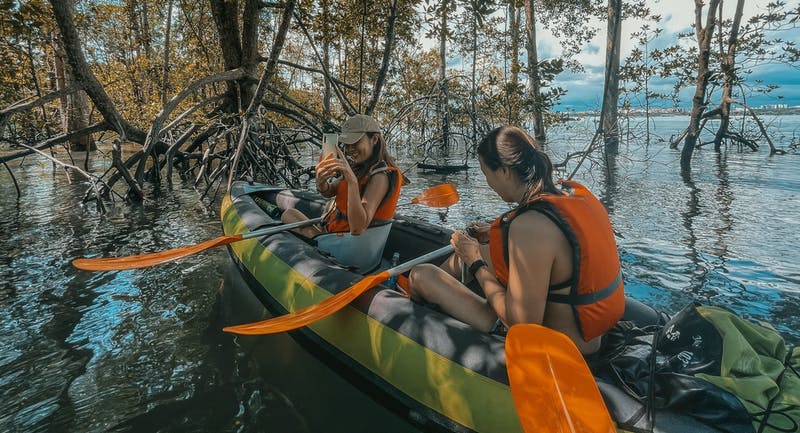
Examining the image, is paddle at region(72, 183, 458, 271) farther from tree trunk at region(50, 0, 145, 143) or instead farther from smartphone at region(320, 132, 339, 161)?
tree trunk at region(50, 0, 145, 143)

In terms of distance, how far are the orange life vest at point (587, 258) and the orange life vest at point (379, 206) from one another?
1379 mm

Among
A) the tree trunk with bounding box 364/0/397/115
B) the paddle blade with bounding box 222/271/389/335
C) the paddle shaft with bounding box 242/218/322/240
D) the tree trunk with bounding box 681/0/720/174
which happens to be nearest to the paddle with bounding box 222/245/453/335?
the paddle blade with bounding box 222/271/389/335

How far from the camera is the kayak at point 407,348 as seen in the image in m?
1.76

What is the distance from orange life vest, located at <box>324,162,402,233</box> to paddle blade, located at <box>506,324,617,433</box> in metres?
1.73

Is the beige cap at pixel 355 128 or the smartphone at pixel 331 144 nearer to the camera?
the smartphone at pixel 331 144

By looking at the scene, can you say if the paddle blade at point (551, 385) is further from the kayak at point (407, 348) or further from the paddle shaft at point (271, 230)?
the paddle shaft at point (271, 230)

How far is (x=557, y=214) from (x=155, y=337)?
2.94 metres

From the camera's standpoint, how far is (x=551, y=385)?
1.57 m

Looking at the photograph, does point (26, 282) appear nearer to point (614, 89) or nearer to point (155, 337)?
point (155, 337)

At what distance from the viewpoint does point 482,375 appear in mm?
1828

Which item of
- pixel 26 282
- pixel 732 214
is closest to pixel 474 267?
pixel 26 282

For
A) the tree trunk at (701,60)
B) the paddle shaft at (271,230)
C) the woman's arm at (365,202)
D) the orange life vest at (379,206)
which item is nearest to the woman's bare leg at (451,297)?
the woman's arm at (365,202)

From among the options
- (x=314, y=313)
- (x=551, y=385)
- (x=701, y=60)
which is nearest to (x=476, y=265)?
(x=551, y=385)

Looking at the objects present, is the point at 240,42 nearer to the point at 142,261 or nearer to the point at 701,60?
the point at 142,261
